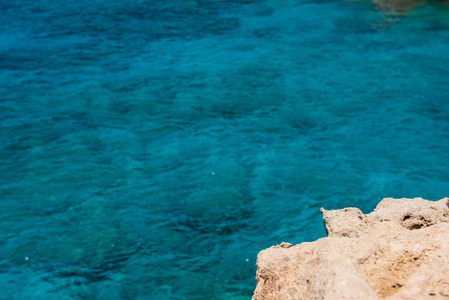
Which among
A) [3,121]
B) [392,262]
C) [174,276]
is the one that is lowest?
[174,276]

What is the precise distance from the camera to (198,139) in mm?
8633

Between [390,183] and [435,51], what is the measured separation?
18.8 feet

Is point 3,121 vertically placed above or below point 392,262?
below

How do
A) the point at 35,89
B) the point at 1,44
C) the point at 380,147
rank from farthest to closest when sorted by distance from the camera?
1. the point at 1,44
2. the point at 35,89
3. the point at 380,147

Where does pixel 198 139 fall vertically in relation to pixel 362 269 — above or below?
below

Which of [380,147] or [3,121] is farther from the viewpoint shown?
[3,121]

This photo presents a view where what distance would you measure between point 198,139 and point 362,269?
6370mm

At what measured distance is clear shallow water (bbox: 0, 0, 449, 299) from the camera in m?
6.16

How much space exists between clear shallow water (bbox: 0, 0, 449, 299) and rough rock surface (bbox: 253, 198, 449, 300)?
293cm

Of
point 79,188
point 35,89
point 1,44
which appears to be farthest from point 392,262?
point 1,44

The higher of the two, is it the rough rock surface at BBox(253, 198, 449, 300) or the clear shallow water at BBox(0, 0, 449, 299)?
the rough rock surface at BBox(253, 198, 449, 300)

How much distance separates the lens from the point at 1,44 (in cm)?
1284

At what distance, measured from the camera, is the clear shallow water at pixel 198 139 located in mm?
6160

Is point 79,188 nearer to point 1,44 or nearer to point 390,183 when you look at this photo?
point 390,183
